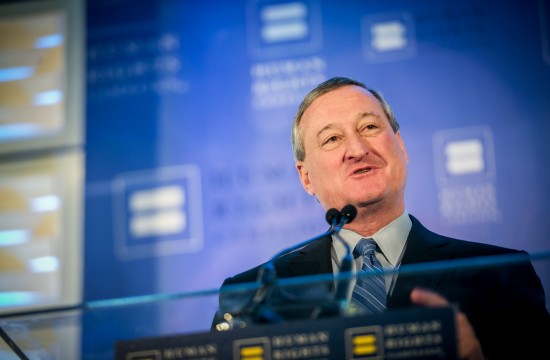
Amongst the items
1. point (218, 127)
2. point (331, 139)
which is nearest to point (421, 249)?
point (331, 139)

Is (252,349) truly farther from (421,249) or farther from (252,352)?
(421,249)

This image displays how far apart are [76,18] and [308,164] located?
151cm

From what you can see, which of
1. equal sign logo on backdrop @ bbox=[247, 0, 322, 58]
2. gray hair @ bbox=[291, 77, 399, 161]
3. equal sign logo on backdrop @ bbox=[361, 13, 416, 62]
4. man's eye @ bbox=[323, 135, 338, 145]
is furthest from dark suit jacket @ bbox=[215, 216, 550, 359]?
equal sign logo on backdrop @ bbox=[247, 0, 322, 58]

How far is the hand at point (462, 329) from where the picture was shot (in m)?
1.18

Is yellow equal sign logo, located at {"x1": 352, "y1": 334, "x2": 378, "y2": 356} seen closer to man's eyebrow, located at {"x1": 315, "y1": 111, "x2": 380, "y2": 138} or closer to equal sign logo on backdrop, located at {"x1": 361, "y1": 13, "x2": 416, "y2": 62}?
man's eyebrow, located at {"x1": 315, "y1": 111, "x2": 380, "y2": 138}

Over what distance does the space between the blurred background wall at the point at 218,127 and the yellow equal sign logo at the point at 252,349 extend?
1.38 metres

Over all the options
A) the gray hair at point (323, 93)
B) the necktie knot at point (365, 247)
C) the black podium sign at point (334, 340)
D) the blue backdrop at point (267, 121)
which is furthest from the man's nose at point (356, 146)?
the black podium sign at point (334, 340)

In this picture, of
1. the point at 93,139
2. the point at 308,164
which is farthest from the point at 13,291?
the point at 308,164

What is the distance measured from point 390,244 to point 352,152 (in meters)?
0.28

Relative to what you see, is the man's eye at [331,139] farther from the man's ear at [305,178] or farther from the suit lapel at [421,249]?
the suit lapel at [421,249]

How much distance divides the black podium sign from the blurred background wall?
4.42 ft

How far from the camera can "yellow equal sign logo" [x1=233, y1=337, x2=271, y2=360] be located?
1.20 m

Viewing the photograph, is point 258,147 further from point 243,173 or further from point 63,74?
point 63,74

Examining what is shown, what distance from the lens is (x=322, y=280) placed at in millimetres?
1236
